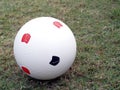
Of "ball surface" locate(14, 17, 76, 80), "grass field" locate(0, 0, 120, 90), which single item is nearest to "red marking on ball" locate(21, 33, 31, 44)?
"ball surface" locate(14, 17, 76, 80)

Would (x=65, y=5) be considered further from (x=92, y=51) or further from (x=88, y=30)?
(x=92, y=51)

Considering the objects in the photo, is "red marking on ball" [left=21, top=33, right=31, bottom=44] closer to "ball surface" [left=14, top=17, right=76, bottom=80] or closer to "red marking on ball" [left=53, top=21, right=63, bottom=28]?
"ball surface" [left=14, top=17, right=76, bottom=80]

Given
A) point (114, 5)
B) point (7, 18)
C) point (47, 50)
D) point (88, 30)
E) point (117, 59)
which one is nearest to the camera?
point (47, 50)

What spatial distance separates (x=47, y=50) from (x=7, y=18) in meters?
2.10

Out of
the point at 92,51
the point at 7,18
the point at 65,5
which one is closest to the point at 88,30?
the point at 92,51

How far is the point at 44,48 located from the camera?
2.89 meters

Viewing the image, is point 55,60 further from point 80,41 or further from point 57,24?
point 80,41

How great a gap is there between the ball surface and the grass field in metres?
0.34

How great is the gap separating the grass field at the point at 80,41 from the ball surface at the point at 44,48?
1.12ft

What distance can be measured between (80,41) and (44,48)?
1280mm

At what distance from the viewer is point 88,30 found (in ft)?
14.3

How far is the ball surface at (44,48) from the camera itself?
2.90 m

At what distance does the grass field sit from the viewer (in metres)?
3.29

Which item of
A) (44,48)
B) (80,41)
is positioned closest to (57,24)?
(44,48)
